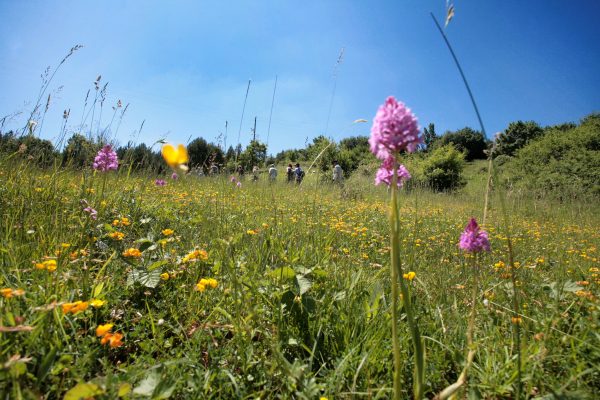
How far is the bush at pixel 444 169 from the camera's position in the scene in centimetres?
2456

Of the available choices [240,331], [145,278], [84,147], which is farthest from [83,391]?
[84,147]

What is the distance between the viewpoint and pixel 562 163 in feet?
66.7

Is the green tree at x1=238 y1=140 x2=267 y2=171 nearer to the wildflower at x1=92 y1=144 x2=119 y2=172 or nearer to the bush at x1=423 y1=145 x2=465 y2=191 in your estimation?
the wildflower at x1=92 y1=144 x2=119 y2=172

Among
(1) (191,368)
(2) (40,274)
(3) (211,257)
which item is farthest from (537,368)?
(2) (40,274)

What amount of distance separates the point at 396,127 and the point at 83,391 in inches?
47.4

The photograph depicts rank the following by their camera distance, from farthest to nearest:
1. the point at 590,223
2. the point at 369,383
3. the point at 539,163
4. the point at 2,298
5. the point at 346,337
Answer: the point at 539,163, the point at 590,223, the point at 346,337, the point at 2,298, the point at 369,383

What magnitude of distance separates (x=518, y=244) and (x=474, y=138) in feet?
176

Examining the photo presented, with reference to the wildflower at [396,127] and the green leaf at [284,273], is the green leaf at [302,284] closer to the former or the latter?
the green leaf at [284,273]

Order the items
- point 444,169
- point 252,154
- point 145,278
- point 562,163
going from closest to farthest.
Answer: point 145,278 < point 252,154 < point 562,163 < point 444,169

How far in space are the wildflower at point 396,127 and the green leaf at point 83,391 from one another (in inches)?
44.2

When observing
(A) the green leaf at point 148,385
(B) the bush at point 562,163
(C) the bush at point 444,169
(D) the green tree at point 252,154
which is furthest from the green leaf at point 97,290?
(C) the bush at point 444,169

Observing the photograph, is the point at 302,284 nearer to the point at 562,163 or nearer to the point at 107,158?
the point at 107,158

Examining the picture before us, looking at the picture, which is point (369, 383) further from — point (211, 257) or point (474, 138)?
point (474, 138)

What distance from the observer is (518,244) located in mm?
4648
